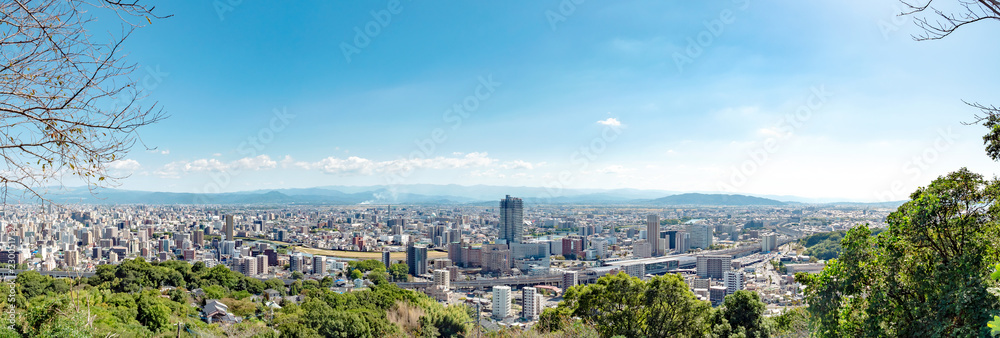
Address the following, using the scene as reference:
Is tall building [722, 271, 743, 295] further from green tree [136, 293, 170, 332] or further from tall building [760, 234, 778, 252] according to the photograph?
green tree [136, 293, 170, 332]

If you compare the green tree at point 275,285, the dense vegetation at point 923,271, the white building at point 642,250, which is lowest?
the white building at point 642,250

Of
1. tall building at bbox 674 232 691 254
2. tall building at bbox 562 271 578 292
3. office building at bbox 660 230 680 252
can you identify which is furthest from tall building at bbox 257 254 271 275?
tall building at bbox 674 232 691 254

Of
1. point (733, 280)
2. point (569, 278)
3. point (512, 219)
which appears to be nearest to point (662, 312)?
point (733, 280)

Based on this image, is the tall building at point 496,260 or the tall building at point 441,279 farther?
the tall building at point 496,260

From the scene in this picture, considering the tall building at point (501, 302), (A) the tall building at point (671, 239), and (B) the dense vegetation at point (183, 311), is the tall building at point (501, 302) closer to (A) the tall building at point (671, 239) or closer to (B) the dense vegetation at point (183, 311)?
(B) the dense vegetation at point (183, 311)

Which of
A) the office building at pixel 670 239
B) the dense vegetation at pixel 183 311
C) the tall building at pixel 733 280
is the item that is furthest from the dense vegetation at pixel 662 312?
the office building at pixel 670 239

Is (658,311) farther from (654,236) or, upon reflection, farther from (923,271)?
(654,236)
